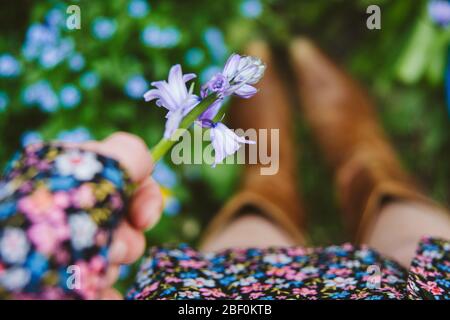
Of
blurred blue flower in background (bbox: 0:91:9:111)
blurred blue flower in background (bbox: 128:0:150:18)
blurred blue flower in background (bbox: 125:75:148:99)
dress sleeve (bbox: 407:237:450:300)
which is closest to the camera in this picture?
dress sleeve (bbox: 407:237:450:300)

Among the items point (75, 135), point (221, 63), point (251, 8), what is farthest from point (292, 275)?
point (251, 8)

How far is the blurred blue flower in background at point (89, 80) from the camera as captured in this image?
2.93 ft

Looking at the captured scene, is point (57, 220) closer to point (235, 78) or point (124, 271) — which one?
point (235, 78)

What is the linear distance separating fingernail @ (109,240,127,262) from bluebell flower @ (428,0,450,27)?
32.1 inches

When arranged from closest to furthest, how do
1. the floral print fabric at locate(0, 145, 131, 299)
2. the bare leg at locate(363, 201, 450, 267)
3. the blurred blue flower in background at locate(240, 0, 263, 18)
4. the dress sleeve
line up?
the floral print fabric at locate(0, 145, 131, 299) < the dress sleeve < the bare leg at locate(363, 201, 450, 267) < the blurred blue flower in background at locate(240, 0, 263, 18)

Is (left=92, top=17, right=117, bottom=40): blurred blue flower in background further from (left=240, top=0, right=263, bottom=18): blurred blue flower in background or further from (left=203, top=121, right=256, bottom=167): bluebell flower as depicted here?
(left=203, top=121, right=256, bottom=167): bluebell flower

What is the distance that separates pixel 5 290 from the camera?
1.23 ft

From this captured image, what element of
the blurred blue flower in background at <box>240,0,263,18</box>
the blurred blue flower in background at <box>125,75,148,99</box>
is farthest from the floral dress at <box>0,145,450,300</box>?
the blurred blue flower in background at <box>240,0,263,18</box>

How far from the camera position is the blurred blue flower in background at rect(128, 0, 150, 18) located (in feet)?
2.91

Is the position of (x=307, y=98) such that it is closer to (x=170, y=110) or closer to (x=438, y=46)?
(x=438, y=46)

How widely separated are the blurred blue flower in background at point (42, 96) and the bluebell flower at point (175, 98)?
0.56 meters

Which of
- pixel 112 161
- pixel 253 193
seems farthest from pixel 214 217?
pixel 112 161

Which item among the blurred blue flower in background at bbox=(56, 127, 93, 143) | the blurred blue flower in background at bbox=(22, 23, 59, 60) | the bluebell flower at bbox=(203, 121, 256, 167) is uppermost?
the blurred blue flower in background at bbox=(22, 23, 59, 60)

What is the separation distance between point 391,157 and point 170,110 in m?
0.76
